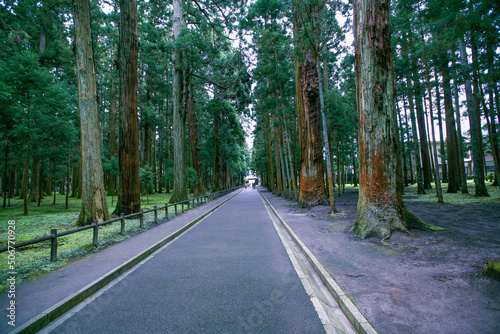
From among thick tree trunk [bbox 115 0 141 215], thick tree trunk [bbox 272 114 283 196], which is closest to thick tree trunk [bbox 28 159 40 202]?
thick tree trunk [bbox 115 0 141 215]

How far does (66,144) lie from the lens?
19375 millimetres

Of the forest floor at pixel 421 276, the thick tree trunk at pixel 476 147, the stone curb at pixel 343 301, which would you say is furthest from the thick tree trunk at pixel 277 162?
the stone curb at pixel 343 301

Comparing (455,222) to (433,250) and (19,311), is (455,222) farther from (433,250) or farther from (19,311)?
(19,311)

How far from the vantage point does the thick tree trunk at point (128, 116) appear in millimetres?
12664

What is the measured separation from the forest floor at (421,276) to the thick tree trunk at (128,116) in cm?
904

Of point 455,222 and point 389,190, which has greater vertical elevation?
point 389,190

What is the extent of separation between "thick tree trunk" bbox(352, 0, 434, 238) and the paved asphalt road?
303 centimetres

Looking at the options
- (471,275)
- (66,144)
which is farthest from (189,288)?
(66,144)

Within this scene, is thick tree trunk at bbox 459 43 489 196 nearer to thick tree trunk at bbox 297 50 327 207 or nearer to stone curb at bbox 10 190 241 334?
thick tree trunk at bbox 297 50 327 207

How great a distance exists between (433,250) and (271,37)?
1507cm

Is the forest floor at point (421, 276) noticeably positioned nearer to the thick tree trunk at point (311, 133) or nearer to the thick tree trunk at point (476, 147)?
the thick tree trunk at point (311, 133)

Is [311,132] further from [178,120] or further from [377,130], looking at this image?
[178,120]

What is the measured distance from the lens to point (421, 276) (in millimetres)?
4250

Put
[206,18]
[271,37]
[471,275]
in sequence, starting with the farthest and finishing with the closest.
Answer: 1. [206,18]
2. [271,37]
3. [471,275]
